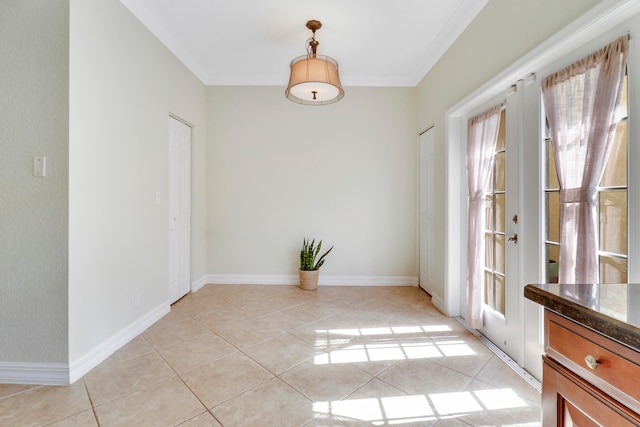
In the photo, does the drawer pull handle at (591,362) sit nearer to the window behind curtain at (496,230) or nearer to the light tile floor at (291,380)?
the light tile floor at (291,380)

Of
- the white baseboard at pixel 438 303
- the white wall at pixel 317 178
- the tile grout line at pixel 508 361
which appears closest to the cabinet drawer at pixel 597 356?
the tile grout line at pixel 508 361

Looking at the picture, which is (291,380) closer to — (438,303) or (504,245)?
(504,245)

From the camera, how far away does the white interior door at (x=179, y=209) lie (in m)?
3.28

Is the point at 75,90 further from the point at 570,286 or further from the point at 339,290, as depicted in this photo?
the point at 339,290

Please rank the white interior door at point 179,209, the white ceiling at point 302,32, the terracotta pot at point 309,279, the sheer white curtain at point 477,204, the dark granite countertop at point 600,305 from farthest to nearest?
the terracotta pot at point 309,279 < the white interior door at point 179,209 < the white ceiling at point 302,32 < the sheer white curtain at point 477,204 < the dark granite countertop at point 600,305

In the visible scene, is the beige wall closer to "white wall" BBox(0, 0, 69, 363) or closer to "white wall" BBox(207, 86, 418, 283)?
"white wall" BBox(207, 86, 418, 283)

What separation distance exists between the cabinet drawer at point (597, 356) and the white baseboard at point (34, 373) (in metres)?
2.48

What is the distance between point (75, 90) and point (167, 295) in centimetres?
198

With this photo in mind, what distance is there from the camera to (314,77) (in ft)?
7.79

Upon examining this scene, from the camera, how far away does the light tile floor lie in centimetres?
158

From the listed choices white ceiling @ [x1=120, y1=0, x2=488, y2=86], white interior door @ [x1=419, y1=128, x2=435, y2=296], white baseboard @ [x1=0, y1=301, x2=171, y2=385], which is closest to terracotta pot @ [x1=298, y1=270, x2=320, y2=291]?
white interior door @ [x1=419, y1=128, x2=435, y2=296]

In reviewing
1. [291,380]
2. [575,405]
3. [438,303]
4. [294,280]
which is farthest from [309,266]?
[575,405]

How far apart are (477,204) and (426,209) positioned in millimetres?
1221

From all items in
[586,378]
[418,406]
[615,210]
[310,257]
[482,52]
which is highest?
[482,52]
